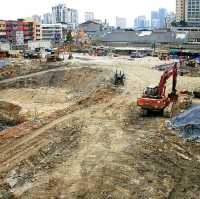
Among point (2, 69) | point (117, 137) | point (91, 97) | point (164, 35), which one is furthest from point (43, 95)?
point (164, 35)

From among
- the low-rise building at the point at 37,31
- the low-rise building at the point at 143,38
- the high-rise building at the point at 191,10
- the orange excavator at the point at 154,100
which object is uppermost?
the high-rise building at the point at 191,10

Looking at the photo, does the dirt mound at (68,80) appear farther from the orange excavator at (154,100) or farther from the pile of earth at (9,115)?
the orange excavator at (154,100)

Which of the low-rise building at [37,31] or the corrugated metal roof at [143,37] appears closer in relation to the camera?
the corrugated metal roof at [143,37]

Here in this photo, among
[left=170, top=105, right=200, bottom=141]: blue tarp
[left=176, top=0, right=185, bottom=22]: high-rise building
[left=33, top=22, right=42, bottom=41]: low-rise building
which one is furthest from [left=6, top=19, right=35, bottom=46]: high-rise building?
[left=170, top=105, right=200, bottom=141]: blue tarp

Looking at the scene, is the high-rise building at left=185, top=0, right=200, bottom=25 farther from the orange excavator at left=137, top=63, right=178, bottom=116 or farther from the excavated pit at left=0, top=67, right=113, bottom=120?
the orange excavator at left=137, top=63, right=178, bottom=116

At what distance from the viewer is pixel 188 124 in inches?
917

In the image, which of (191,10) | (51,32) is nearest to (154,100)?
(51,32)

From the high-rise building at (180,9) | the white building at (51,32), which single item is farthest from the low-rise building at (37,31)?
the high-rise building at (180,9)

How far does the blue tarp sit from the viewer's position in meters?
22.7

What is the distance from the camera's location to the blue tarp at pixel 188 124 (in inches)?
895

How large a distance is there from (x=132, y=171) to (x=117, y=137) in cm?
484

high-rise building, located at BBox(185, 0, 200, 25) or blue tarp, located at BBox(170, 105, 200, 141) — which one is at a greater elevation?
high-rise building, located at BBox(185, 0, 200, 25)

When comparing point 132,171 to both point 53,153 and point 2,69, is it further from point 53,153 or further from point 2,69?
point 2,69

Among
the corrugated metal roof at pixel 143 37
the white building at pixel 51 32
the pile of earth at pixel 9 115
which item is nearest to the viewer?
the pile of earth at pixel 9 115
